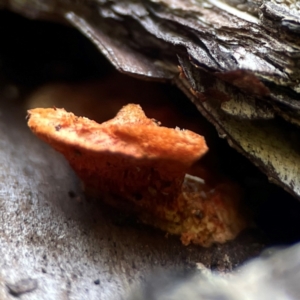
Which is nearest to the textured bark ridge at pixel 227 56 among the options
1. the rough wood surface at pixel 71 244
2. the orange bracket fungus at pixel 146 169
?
the orange bracket fungus at pixel 146 169

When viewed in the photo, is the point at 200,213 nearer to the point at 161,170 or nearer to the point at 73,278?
the point at 161,170

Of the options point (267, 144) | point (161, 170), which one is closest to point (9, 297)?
point (161, 170)

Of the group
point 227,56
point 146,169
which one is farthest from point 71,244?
point 227,56

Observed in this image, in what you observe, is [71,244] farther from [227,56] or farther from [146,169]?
[227,56]

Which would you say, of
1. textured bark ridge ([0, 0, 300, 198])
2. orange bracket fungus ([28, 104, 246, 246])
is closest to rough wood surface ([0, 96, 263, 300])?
orange bracket fungus ([28, 104, 246, 246])

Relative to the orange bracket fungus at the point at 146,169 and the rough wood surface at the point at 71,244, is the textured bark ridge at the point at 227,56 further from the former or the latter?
the rough wood surface at the point at 71,244

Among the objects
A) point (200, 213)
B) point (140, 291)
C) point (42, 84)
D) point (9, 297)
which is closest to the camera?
point (9, 297)
